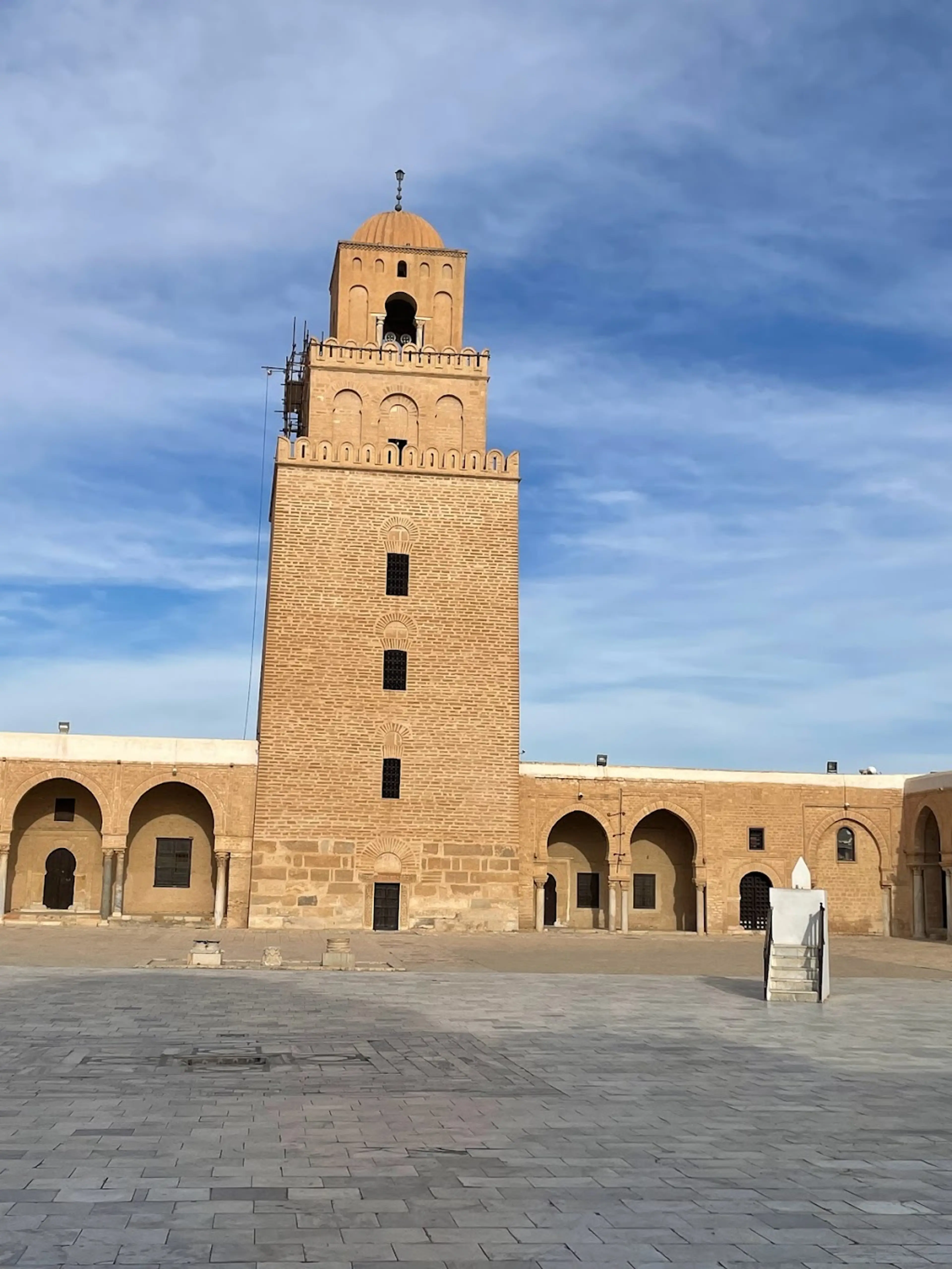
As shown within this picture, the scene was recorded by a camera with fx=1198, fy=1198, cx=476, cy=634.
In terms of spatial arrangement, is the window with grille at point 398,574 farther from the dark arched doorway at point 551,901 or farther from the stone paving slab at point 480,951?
the dark arched doorway at point 551,901

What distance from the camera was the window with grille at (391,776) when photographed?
943 inches

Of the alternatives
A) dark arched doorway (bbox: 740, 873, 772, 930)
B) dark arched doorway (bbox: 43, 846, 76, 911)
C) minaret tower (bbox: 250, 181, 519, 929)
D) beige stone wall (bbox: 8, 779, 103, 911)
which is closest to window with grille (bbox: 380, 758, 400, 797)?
minaret tower (bbox: 250, 181, 519, 929)

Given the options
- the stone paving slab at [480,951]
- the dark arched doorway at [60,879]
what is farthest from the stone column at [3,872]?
the dark arched doorway at [60,879]

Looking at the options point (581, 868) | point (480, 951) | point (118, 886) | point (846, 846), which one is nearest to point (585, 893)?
point (581, 868)

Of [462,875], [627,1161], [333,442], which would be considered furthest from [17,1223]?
[333,442]

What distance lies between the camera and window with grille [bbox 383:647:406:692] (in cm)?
2431

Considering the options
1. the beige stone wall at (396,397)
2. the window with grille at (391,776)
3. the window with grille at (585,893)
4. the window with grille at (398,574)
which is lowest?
the window with grille at (585,893)

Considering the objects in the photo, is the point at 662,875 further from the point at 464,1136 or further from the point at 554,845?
the point at 464,1136

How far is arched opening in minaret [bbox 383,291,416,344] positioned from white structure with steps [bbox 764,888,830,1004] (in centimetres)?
1715

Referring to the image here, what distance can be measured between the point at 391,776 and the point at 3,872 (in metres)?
7.67

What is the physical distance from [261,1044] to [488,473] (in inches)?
707

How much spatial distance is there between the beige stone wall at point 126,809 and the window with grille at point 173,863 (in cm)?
11

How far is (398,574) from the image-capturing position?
24859 millimetres

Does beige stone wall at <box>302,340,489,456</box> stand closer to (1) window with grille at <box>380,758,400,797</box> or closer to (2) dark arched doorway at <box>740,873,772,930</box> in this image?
(1) window with grille at <box>380,758,400,797</box>
